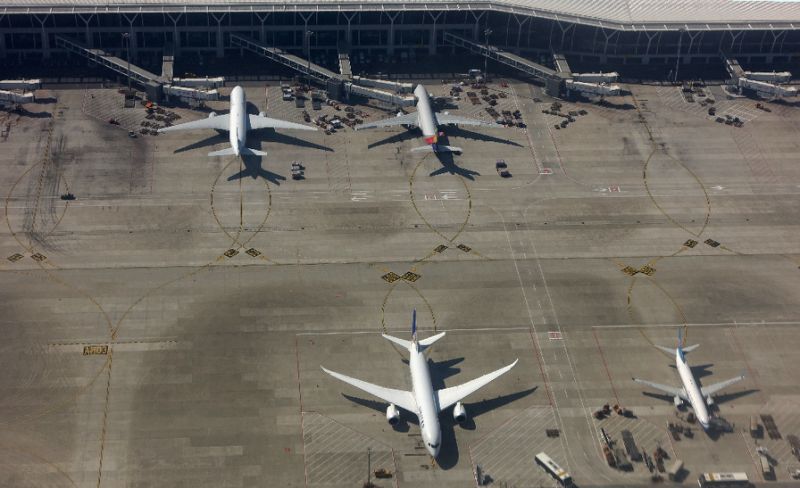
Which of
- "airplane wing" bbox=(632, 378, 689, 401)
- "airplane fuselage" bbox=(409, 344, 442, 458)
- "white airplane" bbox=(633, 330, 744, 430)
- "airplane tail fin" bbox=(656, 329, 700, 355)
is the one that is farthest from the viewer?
"airplane tail fin" bbox=(656, 329, 700, 355)

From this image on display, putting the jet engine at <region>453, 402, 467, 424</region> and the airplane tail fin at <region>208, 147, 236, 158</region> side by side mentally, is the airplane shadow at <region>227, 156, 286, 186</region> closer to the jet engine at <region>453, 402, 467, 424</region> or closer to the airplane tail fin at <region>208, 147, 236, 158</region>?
the airplane tail fin at <region>208, 147, 236, 158</region>

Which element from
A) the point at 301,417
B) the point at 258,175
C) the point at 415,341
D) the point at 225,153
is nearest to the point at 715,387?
the point at 415,341

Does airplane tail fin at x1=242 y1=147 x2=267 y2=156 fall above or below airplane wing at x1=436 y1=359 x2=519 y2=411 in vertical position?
above

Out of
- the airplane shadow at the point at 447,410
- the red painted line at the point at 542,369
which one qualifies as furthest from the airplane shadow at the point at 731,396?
the airplane shadow at the point at 447,410

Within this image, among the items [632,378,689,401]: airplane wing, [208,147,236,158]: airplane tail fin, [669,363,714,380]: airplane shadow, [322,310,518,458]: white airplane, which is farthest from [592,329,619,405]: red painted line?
[208,147,236,158]: airplane tail fin

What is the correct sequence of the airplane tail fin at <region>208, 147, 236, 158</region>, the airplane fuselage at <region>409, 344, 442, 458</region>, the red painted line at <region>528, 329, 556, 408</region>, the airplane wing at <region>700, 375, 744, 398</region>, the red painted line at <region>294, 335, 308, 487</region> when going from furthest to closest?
the airplane tail fin at <region>208, 147, 236, 158</region>
the red painted line at <region>528, 329, 556, 408</region>
the airplane wing at <region>700, 375, 744, 398</region>
the red painted line at <region>294, 335, 308, 487</region>
the airplane fuselage at <region>409, 344, 442, 458</region>

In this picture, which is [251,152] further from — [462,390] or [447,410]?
[447,410]

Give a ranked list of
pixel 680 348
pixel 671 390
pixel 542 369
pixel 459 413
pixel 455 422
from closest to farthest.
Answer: pixel 459 413
pixel 455 422
pixel 671 390
pixel 680 348
pixel 542 369
